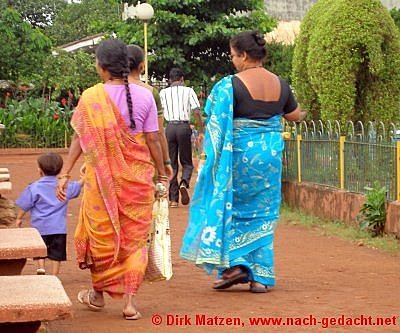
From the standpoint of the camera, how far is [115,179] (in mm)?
6512

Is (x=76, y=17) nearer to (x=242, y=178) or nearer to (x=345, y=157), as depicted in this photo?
(x=345, y=157)

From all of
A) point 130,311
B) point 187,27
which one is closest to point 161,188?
point 130,311

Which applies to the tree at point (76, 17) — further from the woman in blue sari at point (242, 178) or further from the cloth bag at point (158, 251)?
the cloth bag at point (158, 251)

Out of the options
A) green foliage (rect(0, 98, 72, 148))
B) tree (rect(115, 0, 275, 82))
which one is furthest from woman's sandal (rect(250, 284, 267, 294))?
green foliage (rect(0, 98, 72, 148))

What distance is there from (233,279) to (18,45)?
2296 centimetres

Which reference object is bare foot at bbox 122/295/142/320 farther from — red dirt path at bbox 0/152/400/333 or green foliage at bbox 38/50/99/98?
green foliage at bbox 38/50/99/98

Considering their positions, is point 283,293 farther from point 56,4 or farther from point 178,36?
point 56,4

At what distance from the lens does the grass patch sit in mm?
10055

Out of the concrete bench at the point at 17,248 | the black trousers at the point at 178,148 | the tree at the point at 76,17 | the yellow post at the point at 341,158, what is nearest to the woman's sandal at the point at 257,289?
Result: the concrete bench at the point at 17,248

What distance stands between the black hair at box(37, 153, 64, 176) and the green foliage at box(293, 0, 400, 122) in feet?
22.4

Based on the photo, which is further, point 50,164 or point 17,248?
point 50,164

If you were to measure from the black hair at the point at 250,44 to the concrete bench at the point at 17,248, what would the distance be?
2.21 meters

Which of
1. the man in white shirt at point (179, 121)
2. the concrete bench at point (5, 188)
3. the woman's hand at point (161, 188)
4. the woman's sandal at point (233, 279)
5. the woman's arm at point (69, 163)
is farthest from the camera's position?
the man in white shirt at point (179, 121)

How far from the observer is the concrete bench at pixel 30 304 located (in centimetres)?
430
